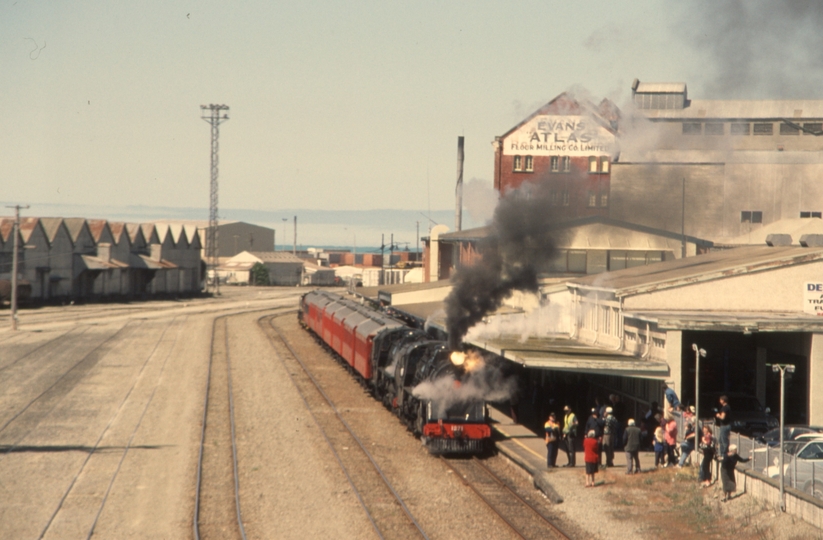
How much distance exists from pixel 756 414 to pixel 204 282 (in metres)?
96.0

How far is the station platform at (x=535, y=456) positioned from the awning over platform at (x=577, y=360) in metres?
2.76

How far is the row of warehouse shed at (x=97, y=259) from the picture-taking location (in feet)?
263

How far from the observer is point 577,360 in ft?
82.8

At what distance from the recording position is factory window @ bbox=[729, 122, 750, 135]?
77081 millimetres

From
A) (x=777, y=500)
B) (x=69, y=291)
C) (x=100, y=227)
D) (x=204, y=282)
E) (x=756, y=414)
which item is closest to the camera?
(x=777, y=500)

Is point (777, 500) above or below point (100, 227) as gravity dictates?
below

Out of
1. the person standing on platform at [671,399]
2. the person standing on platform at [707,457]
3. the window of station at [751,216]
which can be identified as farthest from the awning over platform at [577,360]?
the window of station at [751,216]

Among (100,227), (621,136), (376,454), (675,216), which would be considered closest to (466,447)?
(376,454)

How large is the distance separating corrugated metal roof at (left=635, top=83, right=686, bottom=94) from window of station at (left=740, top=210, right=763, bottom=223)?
25959 mm

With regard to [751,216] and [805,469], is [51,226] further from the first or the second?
[805,469]

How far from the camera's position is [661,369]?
83.1 ft

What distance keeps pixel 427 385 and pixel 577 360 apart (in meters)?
4.62

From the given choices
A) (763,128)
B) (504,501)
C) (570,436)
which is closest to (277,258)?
(763,128)

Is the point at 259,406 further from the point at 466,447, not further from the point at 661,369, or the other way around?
the point at 661,369
